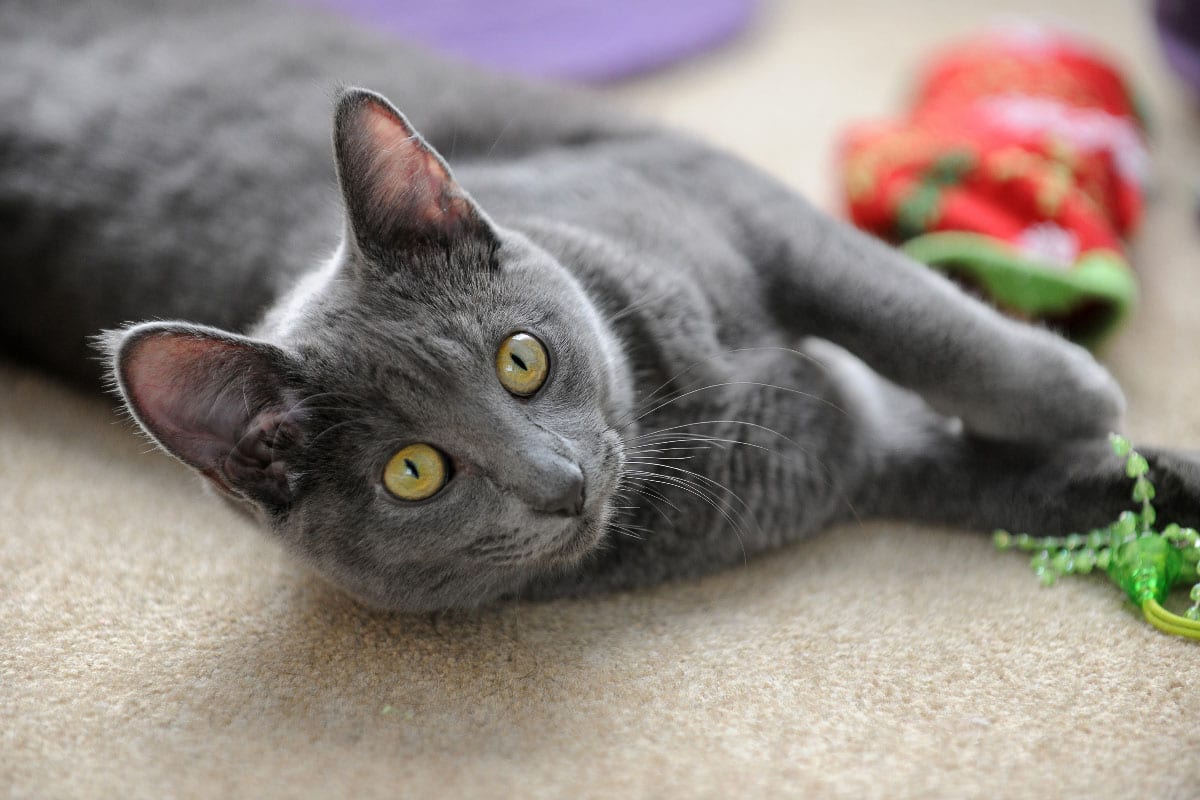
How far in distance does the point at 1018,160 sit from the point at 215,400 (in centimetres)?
133

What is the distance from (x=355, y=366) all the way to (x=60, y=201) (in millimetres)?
813

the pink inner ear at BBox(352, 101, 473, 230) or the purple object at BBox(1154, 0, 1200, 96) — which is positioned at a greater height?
the purple object at BBox(1154, 0, 1200, 96)

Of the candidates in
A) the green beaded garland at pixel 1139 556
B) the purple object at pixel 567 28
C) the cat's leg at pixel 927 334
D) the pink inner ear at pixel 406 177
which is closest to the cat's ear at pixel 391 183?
the pink inner ear at pixel 406 177

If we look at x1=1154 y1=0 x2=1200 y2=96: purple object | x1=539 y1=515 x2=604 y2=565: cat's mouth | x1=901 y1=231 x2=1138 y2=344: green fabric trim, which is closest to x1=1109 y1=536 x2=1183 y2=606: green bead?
x1=901 y1=231 x2=1138 y2=344: green fabric trim

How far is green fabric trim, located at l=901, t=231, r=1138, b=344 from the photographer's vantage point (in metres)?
1.58

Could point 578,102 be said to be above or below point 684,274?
above

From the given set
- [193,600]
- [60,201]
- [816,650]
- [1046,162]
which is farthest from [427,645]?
[1046,162]

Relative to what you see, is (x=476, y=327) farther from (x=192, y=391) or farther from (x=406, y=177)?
(x=192, y=391)

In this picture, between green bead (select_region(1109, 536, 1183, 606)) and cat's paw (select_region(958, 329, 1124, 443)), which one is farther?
cat's paw (select_region(958, 329, 1124, 443))

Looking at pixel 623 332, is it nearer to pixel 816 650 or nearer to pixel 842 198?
pixel 816 650

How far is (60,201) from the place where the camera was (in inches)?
64.4

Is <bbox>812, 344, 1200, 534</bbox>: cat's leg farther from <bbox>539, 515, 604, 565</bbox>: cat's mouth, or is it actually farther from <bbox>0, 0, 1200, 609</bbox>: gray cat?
<bbox>539, 515, 604, 565</bbox>: cat's mouth

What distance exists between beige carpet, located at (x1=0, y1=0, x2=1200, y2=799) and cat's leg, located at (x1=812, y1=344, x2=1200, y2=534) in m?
0.05

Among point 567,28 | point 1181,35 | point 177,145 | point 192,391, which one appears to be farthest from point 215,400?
point 1181,35
